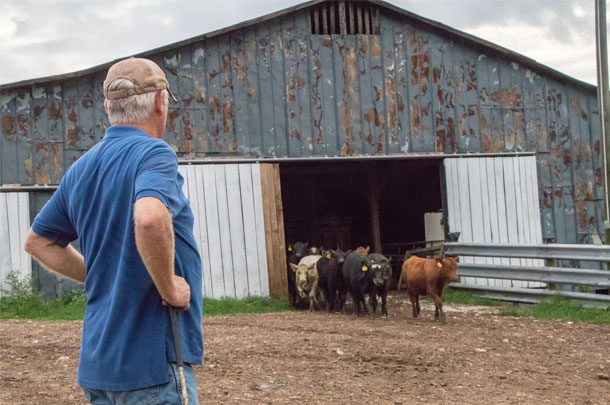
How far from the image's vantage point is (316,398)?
5930mm

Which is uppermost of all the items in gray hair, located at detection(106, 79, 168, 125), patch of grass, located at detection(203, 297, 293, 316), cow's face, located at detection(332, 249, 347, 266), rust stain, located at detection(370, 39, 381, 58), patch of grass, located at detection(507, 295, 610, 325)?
rust stain, located at detection(370, 39, 381, 58)

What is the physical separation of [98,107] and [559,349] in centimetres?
861

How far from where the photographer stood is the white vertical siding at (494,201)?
48.4 ft

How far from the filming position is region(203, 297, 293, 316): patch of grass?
12.3m

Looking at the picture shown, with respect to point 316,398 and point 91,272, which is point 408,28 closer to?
point 316,398

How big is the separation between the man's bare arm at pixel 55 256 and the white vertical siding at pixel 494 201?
12143 millimetres

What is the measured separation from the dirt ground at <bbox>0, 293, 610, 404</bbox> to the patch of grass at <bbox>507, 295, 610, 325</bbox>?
499mm

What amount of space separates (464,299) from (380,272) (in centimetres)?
249

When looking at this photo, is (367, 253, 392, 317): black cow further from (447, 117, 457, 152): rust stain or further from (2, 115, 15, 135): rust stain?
(2, 115, 15, 135): rust stain

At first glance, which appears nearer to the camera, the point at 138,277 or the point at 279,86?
the point at 138,277

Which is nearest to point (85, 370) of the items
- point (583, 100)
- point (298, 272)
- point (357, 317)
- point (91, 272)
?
point (91, 272)

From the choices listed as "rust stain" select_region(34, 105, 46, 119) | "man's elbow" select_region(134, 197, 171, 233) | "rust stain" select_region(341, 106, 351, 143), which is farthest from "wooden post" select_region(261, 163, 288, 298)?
"man's elbow" select_region(134, 197, 171, 233)

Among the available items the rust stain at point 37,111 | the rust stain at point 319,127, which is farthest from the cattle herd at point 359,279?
the rust stain at point 37,111

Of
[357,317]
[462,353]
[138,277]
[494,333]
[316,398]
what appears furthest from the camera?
[357,317]
